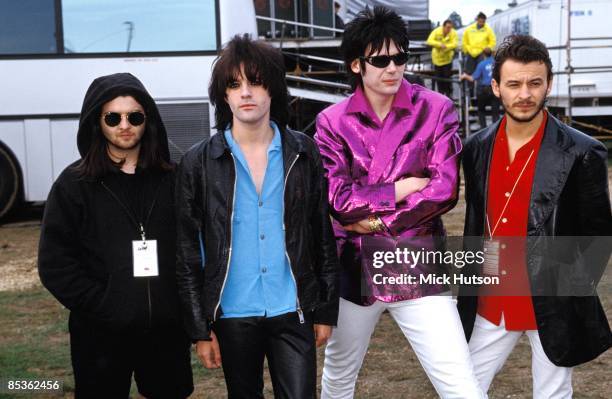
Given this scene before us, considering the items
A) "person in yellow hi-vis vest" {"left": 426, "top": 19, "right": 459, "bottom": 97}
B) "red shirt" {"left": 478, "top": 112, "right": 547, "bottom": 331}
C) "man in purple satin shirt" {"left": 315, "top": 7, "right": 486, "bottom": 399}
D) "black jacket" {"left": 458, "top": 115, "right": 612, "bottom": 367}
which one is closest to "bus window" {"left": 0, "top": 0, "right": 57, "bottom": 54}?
"person in yellow hi-vis vest" {"left": 426, "top": 19, "right": 459, "bottom": 97}

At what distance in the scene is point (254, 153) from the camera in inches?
116

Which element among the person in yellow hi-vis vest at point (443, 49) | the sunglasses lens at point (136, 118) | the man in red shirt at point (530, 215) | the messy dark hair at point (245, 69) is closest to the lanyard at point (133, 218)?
the sunglasses lens at point (136, 118)

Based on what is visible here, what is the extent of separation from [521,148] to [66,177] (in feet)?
5.76

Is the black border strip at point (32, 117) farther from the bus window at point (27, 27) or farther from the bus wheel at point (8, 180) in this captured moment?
the bus window at point (27, 27)

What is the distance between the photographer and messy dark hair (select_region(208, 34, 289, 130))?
2.88 m

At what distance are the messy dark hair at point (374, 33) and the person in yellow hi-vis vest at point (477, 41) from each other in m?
11.8

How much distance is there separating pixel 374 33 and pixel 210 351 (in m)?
1.39

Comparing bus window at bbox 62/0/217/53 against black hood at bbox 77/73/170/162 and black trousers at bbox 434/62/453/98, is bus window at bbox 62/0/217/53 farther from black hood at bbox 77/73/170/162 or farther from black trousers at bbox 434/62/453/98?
black hood at bbox 77/73/170/162

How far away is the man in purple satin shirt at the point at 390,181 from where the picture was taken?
3000 mm

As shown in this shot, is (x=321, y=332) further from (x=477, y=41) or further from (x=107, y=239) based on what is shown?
(x=477, y=41)

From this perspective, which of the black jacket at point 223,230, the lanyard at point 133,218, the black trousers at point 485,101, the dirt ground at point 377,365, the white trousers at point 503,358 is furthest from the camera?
the black trousers at point 485,101

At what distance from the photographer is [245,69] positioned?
287 cm

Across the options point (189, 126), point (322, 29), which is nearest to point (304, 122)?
point (322, 29)

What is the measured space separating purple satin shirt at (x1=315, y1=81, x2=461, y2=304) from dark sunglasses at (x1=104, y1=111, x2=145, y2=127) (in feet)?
2.38
